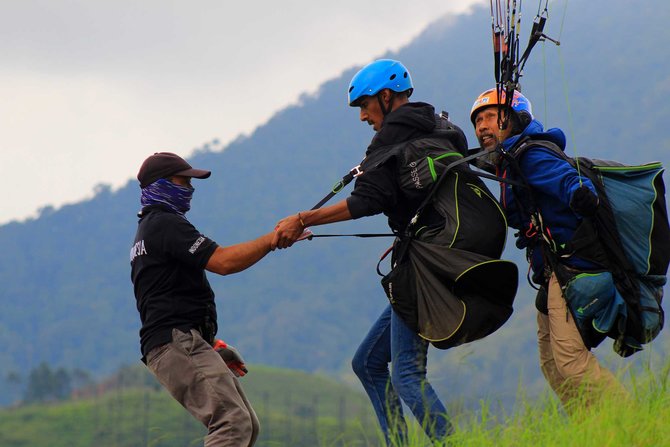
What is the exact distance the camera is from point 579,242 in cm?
628

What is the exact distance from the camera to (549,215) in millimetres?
6418

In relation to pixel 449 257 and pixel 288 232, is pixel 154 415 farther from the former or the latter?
pixel 449 257

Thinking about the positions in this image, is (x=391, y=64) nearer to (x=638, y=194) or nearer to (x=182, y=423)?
(x=638, y=194)

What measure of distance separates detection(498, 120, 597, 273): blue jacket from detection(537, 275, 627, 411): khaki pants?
0.91ft

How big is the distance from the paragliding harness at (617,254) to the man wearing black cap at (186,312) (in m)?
1.72

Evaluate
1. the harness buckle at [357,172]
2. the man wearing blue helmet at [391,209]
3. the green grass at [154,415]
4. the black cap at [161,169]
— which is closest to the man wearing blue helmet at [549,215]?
the man wearing blue helmet at [391,209]

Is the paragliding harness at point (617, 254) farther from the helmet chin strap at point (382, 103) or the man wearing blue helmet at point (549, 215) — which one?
the helmet chin strap at point (382, 103)

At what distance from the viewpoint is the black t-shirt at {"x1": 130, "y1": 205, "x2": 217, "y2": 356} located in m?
6.23

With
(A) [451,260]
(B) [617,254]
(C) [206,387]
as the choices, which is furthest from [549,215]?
(C) [206,387]

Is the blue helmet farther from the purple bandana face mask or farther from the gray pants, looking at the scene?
the gray pants

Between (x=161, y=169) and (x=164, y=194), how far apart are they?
0.16m

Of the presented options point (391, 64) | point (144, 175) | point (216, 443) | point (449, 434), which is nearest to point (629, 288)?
point (449, 434)

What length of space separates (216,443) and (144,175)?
169 centimetres

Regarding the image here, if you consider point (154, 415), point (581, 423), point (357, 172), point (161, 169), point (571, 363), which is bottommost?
point (581, 423)
